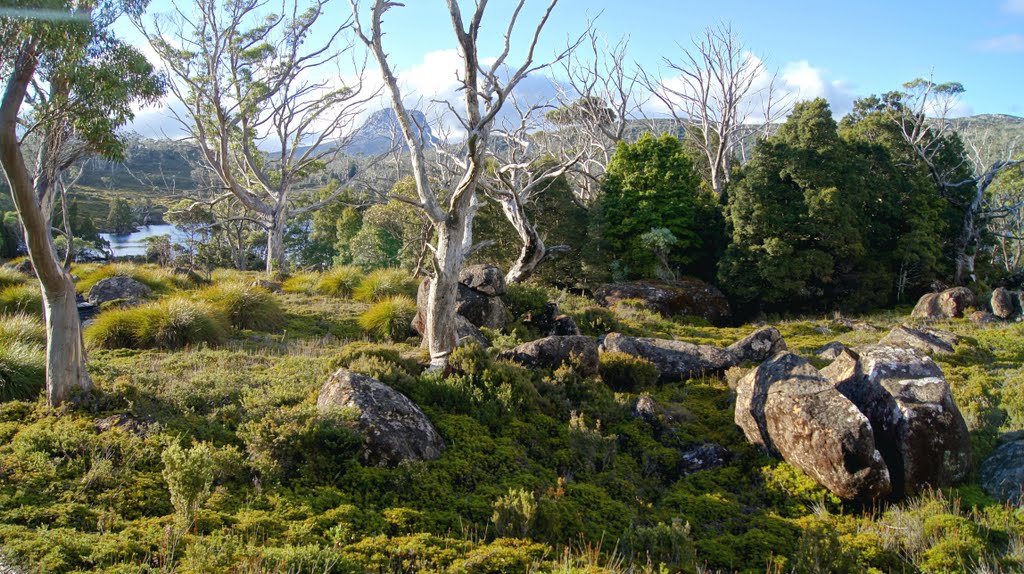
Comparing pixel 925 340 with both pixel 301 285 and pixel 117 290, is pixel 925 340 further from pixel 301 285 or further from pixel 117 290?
pixel 117 290

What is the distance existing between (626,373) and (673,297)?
10182 millimetres

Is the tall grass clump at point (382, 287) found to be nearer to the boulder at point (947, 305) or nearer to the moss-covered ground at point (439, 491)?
the moss-covered ground at point (439, 491)

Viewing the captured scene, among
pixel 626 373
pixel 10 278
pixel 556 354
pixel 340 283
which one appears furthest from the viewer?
pixel 340 283

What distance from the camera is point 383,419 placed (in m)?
6.27

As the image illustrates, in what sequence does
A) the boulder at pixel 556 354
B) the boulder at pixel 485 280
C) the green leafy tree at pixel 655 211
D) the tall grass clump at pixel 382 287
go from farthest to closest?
the green leafy tree at pixel 655 211 < the tall grass clump at pixel 382 287 < the boulder at pixel 485 280 < the boulder at pixel 556 354

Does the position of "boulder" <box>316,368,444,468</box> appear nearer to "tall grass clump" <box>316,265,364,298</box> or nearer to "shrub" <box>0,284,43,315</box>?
"shrub" <box>0,284,43,315</box>

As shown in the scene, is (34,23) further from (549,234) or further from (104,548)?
(549,234)

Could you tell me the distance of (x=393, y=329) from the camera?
40.6ft

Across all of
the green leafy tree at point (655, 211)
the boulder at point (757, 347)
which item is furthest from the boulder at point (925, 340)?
the green leafy tree at point (655, 211)

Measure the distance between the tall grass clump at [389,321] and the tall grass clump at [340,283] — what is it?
427 centimetres

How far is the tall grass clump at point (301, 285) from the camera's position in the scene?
17.0 metres

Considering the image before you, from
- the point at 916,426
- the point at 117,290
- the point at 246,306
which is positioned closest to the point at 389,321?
the point at 246,306

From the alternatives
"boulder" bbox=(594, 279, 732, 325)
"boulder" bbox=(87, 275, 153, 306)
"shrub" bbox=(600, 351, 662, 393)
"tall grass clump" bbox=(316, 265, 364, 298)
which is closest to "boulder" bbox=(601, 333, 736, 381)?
"shrub" bbox=(600, 351, 662, 393)

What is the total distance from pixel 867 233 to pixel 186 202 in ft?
88.8
